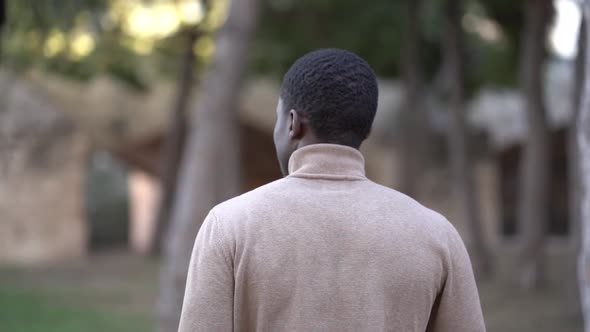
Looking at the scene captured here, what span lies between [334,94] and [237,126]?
7863 mm

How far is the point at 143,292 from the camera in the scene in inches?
473

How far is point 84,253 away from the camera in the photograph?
16.8 m

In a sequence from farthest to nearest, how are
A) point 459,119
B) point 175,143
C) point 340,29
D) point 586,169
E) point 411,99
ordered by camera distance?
point 175,143
point 340,29
point 411,99
point 459,119
point 586,169

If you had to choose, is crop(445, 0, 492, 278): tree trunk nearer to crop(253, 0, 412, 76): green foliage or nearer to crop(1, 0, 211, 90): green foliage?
crop(253, 0, 412, 76): green foliage

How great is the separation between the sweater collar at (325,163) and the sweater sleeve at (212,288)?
0.76 feet

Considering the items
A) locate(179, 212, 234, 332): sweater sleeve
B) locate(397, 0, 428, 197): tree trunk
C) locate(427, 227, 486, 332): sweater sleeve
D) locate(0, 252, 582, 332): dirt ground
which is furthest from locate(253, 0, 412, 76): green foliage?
locate(179, 212, 234, 332): sweater sleeve

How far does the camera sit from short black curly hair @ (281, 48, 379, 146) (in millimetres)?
1893

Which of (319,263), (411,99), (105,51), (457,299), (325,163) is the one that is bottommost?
(457,299)

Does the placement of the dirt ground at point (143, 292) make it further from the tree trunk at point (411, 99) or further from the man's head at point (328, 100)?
the man's head at point (328, 100)

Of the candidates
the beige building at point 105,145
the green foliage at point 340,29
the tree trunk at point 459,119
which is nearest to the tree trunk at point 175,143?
the beige building at point 105,145

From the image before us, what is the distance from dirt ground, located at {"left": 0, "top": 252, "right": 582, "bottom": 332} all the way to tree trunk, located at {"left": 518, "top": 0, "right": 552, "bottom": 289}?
37 cm

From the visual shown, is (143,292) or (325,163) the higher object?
(325,163)

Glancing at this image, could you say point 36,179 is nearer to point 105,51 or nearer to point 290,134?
point 105,51

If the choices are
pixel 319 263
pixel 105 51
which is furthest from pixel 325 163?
pixel 105 51
